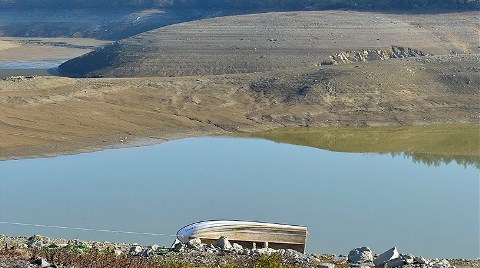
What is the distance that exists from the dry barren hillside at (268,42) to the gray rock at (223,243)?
90.1 feet

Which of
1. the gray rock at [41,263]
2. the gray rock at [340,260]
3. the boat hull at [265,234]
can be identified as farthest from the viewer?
the boat hull at [265,234]

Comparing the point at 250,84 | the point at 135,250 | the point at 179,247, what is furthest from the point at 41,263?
the point at 250,84

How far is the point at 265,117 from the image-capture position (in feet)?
102

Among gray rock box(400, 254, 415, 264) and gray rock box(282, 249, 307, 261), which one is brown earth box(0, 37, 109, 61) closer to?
gray rock box(282, 249, 307, 261)

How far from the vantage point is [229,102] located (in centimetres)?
3281

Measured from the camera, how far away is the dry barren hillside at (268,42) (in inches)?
1623

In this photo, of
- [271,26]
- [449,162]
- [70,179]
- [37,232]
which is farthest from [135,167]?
[271,26]

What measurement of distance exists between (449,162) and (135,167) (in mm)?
8974

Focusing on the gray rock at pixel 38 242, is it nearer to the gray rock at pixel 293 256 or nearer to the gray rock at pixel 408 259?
the gray rock at pixel 293 256

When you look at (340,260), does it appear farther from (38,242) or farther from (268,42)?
(268,42)

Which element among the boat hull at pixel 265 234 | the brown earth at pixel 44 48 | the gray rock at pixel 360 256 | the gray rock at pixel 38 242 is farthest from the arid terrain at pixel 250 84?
the gray rock at pixel 360 256

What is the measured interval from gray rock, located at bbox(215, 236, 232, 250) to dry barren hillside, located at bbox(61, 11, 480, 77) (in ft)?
90.1

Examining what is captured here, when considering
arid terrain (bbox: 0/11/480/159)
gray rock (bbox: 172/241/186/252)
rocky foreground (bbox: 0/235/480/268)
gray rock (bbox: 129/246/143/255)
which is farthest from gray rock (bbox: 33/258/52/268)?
arid terrain (bbox: 0/11/480/159)

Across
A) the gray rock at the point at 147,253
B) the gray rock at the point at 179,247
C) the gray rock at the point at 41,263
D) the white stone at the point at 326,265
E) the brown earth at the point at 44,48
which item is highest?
the gray rock at the point at 41,263
